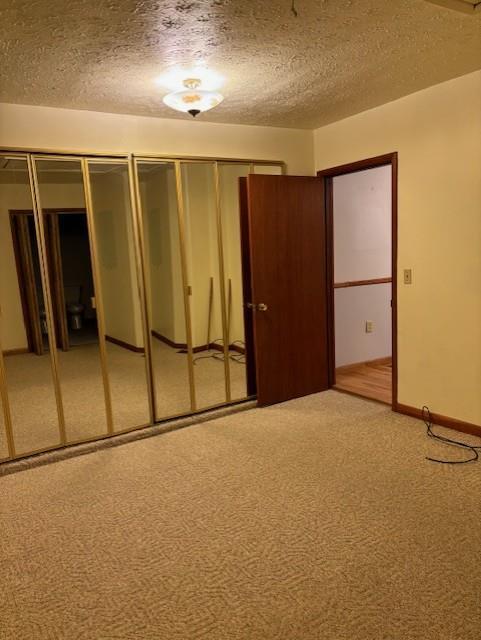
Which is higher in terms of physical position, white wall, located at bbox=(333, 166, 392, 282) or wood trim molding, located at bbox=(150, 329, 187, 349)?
white wall, located at bbox=(333, 166, 392, 282)

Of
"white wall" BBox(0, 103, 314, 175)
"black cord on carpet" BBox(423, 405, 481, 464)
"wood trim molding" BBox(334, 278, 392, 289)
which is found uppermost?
"white wall" BBox(0, 103, 314, 175)

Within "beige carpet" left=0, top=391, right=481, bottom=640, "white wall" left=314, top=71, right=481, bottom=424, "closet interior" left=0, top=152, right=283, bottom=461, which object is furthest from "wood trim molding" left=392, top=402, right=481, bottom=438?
"closet interior" left=0, top=152, right=283, bottom=461

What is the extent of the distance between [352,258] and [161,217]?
198 cm

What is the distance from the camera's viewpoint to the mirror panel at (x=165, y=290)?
433 centimetres

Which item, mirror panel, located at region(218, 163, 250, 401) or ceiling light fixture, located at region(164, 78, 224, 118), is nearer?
ceiling light fixture, located at region(164, 78, 224, 118)

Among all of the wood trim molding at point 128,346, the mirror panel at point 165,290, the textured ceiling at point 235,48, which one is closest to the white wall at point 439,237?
the textured ceiling at point 235,48

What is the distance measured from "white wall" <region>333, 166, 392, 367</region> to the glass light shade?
215 centimetres

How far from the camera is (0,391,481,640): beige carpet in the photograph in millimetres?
1770

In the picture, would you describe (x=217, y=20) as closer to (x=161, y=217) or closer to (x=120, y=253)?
(x=161, y=217)

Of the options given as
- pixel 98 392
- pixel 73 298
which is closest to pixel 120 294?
pixel 98 392

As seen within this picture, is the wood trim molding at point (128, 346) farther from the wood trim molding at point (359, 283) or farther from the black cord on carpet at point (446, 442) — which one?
the black cord on carpet at point (446, 442)

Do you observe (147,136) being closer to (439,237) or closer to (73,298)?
(439,237)

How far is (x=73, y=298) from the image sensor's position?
19.9 ft

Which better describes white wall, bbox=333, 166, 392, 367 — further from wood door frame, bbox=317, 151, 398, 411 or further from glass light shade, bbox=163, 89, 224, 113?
glass light shade, bbox=163, 89, 224, 113
